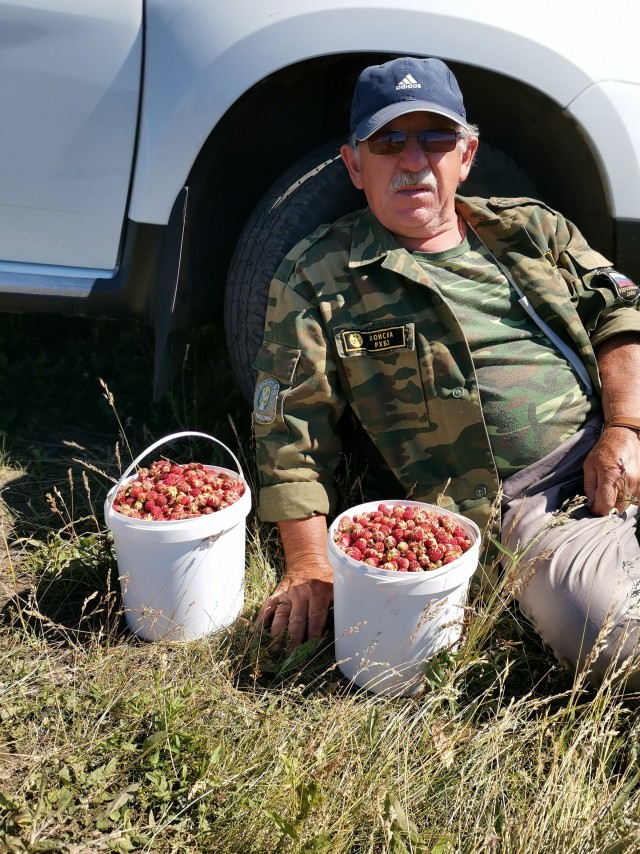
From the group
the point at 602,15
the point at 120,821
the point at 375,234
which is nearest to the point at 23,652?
the point at 120,821

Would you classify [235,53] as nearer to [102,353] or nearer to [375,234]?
[375,234]

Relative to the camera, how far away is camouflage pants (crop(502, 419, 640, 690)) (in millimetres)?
1997

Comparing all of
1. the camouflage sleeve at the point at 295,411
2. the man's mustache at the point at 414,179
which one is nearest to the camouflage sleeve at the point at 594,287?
the man's mustache at the point at 414,179

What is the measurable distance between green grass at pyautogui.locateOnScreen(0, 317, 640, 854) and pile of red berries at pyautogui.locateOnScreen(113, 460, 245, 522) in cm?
27

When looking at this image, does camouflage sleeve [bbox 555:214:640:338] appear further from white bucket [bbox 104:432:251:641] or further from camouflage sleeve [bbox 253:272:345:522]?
white bucket [bbox 104:432:251:641]

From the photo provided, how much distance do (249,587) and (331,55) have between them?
4.78 ft

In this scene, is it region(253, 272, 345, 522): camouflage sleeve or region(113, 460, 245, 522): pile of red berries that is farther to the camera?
region(253, 272, 345, 522): camouflage sleeve

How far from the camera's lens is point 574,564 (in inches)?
84.1

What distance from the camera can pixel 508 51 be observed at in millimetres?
2314

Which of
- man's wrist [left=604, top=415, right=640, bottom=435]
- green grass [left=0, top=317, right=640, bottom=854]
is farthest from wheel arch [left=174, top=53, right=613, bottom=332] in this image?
green grass [left=0, top=317, right=640, bottom=854]

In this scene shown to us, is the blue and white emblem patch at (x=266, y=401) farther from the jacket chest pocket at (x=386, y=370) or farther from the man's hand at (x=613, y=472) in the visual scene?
the man's hand at (x=613, y=472)

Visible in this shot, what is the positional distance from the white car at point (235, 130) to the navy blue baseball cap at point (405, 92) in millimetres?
71

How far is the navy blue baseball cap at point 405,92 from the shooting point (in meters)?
2.24

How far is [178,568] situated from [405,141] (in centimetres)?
125
